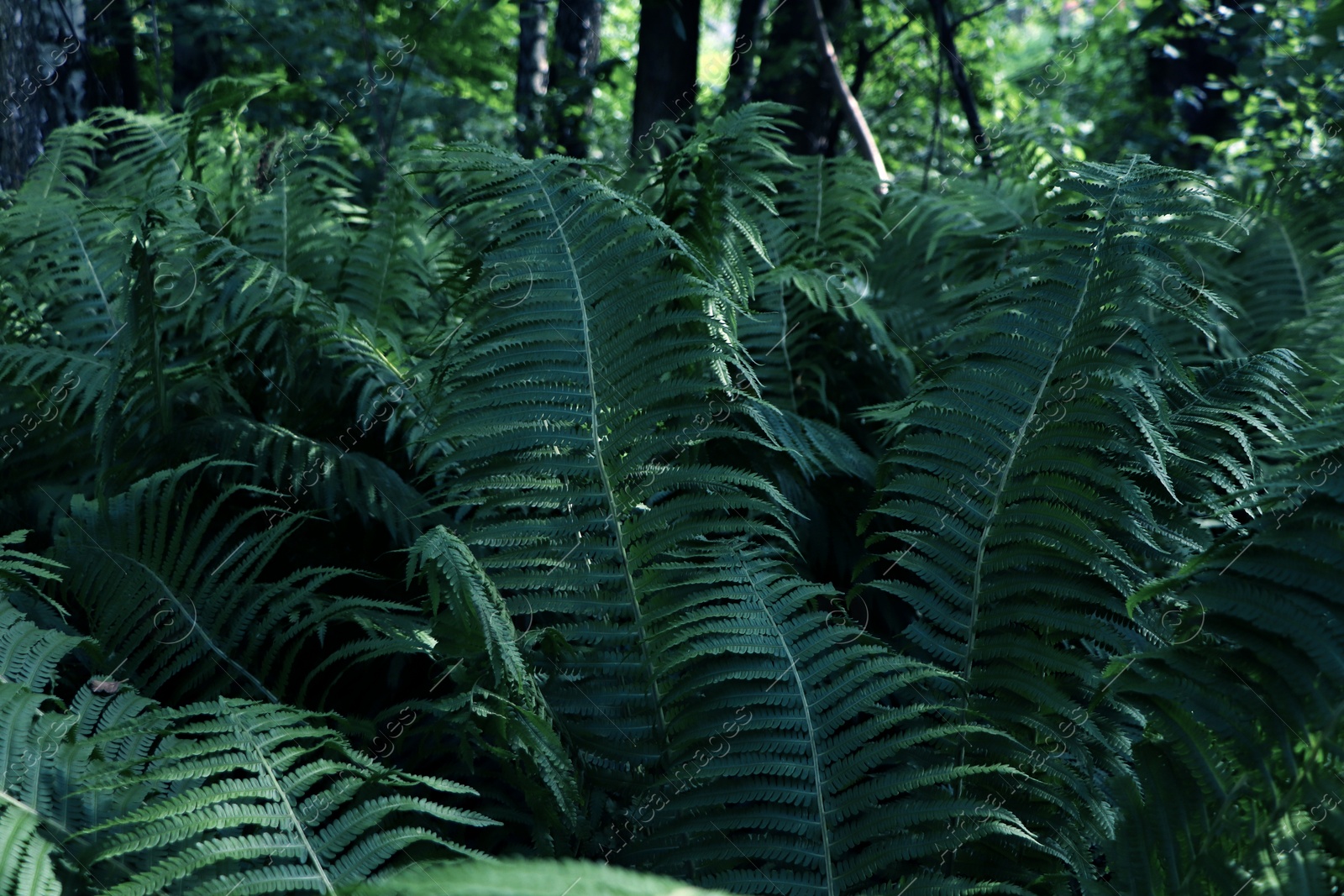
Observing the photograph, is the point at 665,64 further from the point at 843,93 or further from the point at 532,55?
the point at 532,55

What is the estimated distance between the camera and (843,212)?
304 cm

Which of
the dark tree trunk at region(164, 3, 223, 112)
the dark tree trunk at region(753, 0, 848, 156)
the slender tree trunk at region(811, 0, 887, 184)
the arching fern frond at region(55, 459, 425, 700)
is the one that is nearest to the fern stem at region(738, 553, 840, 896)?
the arching fern frond at region(55, 459, 425, 700)

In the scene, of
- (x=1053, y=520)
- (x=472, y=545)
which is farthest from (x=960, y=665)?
(x=472, y=545)

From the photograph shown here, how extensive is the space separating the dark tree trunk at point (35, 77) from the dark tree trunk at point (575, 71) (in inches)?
67.0

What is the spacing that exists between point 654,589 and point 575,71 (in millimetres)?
4034

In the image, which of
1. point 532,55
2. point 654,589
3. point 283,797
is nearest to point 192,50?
point 532,55

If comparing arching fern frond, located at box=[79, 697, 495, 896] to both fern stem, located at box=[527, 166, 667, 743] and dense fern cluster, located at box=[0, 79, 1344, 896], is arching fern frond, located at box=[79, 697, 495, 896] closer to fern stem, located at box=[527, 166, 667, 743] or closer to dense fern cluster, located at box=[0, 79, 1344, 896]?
dense fern cluster, located at box=[0, 79, 1344, 896]

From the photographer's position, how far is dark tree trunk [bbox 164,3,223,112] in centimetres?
520

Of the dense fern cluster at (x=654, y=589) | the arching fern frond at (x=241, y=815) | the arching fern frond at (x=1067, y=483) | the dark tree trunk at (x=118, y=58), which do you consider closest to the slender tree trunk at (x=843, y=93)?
the dense fern cluster at (x=654, y=589)

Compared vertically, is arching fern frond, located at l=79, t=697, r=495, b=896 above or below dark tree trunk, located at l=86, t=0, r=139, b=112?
below

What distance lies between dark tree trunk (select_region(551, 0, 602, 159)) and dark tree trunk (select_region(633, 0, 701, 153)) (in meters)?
0.41

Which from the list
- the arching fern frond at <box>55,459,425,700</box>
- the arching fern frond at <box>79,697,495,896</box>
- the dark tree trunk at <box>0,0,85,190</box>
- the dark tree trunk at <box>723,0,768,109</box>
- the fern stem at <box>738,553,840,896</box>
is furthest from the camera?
the dark tree trunk at <box>723,0,768,109</box>

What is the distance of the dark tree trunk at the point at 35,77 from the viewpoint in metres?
3.08

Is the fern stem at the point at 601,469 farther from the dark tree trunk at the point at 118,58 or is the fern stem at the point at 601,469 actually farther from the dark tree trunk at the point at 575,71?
the dark tree trunk at the point at 118,58
